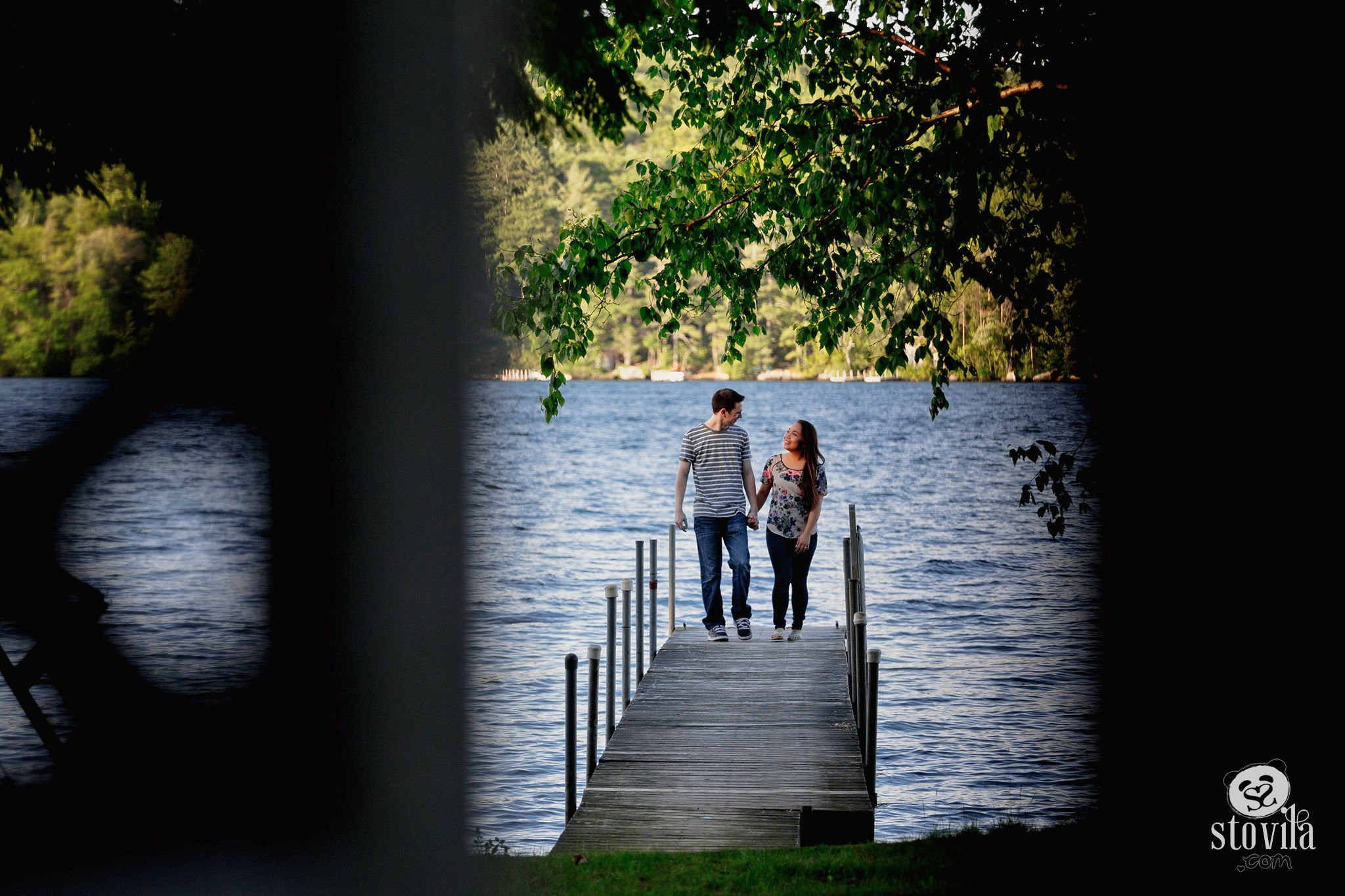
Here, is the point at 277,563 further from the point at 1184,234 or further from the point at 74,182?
the point at 1184,234

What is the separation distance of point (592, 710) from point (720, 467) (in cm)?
263

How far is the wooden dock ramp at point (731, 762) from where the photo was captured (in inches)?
270

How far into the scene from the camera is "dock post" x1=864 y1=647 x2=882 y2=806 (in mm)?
7184

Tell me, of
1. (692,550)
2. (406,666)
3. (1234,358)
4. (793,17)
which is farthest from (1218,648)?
(692,550)

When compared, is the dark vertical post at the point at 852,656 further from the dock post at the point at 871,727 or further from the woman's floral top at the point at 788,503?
the dock post at the point at 871,727

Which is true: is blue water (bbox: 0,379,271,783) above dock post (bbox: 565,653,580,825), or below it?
above

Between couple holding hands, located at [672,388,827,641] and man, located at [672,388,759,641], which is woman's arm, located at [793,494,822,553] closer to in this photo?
couple holding hands, located at [672,388,827,641]

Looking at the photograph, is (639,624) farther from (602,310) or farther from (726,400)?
(602,310)

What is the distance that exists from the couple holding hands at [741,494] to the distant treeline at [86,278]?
5.17m

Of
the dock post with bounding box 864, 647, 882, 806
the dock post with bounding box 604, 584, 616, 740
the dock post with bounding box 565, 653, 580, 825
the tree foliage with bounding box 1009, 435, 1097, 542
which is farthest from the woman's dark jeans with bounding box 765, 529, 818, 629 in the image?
the tree foliage with bounding box 1009, 435, 1097, 542

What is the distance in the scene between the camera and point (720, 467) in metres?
9.95

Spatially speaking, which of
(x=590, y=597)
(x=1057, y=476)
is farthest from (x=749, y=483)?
(x=590, y=597)

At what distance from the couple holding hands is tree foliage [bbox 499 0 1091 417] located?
86 cm

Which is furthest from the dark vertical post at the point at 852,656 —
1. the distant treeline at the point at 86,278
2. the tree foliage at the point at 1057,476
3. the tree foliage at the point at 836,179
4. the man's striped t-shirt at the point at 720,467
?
the distant treeline at the point at 86,278
